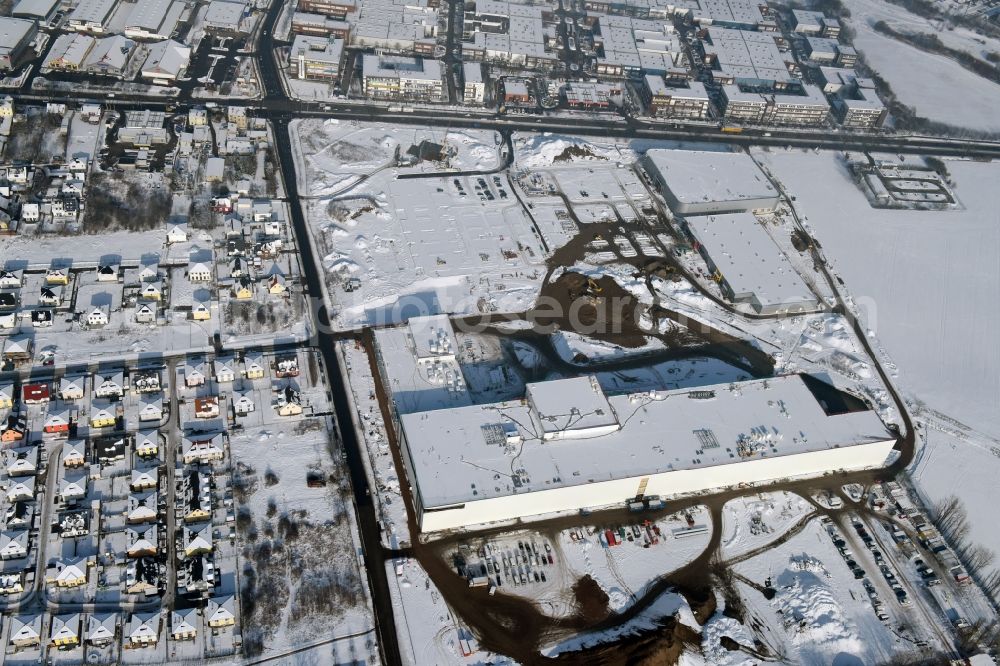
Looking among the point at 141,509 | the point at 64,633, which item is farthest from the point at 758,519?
the point at 64,633

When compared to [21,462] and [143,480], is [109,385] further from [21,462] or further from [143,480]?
[143,480]


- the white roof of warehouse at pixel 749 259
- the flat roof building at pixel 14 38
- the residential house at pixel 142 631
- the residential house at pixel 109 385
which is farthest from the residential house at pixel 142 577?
the flat roof building at pixel 14 38

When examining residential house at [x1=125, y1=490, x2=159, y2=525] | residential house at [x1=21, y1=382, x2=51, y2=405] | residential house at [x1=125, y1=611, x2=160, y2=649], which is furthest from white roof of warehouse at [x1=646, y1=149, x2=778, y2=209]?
residential house at [x1=125, y1=611, x2=160, y2=649]

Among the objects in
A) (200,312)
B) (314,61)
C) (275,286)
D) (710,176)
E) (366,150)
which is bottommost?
(200,312)

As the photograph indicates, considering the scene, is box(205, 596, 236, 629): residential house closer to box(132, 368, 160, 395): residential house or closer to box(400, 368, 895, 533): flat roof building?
box(400, 368, 895, 533): flat roof building

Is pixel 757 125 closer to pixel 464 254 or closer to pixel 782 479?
pixel 464 254

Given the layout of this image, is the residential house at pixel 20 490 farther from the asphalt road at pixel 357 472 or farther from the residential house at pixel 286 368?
the asphalt road at pixel 357 472
